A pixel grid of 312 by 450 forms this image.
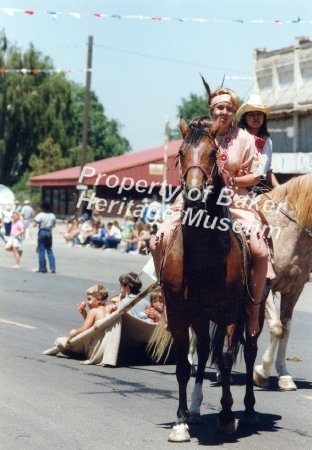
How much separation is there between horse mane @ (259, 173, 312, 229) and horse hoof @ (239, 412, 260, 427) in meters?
2.48

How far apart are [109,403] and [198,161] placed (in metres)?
2.64

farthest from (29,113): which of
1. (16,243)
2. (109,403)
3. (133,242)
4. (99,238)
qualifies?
(109,403)

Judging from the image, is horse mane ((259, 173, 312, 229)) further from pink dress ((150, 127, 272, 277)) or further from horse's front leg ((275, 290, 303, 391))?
pink dress ((150, 127, 272, 277))

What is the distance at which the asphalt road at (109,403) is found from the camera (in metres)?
7.43

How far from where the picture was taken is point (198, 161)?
7.14 meters

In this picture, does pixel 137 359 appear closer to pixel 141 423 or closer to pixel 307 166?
pixel 141 423

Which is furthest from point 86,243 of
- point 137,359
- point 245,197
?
point 245,197

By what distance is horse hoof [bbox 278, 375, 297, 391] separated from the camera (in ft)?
32.3

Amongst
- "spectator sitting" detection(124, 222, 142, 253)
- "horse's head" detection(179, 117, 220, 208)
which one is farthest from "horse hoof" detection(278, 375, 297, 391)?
"spectator sitting" detection(124, 222, 142, 253)

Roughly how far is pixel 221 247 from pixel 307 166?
2902cm

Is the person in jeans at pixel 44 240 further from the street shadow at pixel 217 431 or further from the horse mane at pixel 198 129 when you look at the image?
the horse mane at pixel 198 129

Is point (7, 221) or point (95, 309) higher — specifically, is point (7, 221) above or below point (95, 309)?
below

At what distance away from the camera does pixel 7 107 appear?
7544 centimetres

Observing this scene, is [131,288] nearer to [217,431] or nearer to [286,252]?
[286,252]
